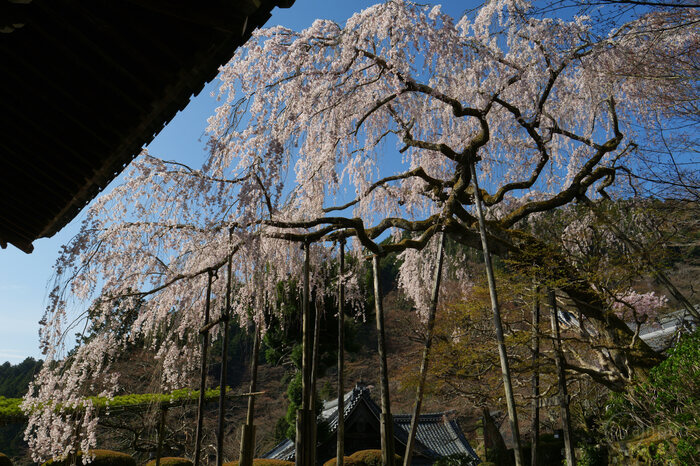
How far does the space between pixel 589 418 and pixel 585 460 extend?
165 cm

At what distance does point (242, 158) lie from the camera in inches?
201

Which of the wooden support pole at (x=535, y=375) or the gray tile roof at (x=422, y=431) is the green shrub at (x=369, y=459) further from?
the wooden support pole at (x=535, y=375)

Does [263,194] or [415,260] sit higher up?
[415,260]

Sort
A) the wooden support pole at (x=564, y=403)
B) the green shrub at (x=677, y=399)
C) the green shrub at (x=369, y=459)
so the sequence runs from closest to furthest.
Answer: the green shrub at (x=677, y=399), the wooden support pole at (x=564, y=403), the green shrub at (x=369, y=459)

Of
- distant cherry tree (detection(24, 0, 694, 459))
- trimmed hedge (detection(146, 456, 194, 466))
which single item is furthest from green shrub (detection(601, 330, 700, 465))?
trimmed hedge (detection(146, 456, 194, 466))

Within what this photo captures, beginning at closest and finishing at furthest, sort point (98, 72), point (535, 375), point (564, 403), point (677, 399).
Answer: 1. point (98, 72)
2. point (677, 399)
3. point (564, 403)
4. point (535, 375)

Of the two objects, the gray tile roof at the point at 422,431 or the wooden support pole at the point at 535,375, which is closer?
the wooden support pole at the point at 535,375

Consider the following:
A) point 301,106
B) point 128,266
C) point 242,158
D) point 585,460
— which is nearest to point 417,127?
point 301,106

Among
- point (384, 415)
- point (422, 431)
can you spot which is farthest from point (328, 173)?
point (422, 431)

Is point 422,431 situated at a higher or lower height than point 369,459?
higher

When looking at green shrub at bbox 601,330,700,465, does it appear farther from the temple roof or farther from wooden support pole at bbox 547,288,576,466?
the temple roof

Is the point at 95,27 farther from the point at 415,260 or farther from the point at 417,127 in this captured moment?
the point at 415,260

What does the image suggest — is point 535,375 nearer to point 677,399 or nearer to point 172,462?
point 677,399

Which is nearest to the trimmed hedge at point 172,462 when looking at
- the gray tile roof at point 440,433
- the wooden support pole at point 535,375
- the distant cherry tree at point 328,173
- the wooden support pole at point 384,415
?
the distant cherry tree at point 328,173
